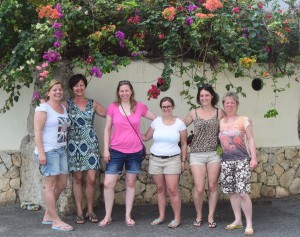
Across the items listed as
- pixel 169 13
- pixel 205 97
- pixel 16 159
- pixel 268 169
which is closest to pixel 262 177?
pixel 268 169

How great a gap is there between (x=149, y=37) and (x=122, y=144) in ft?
5.86

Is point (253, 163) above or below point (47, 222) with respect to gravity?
above

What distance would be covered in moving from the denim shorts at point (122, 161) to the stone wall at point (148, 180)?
824 mm

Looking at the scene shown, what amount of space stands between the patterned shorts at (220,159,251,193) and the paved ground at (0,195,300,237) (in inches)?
20.9

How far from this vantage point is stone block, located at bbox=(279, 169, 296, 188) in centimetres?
734

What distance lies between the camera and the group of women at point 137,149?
541 cm

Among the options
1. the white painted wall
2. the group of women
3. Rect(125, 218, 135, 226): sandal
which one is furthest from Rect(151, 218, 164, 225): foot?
the white painted wall

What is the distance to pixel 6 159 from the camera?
6.78 metres

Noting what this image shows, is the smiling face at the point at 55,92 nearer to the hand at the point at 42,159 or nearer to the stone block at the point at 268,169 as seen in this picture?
the hand at the point at 42,159

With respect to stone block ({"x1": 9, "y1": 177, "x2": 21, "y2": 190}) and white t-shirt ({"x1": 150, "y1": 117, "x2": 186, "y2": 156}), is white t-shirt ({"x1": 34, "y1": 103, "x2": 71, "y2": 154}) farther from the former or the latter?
stone block ({"x1": 9, "y1": 177, "x2": 21, "y2": 190})

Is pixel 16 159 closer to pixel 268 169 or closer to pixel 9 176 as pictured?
pixel 9 176

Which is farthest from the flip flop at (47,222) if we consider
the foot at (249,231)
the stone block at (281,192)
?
the stone block at (281,192)

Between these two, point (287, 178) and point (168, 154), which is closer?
point (168, 154)

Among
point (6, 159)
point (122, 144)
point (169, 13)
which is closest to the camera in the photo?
point (122, 144)
